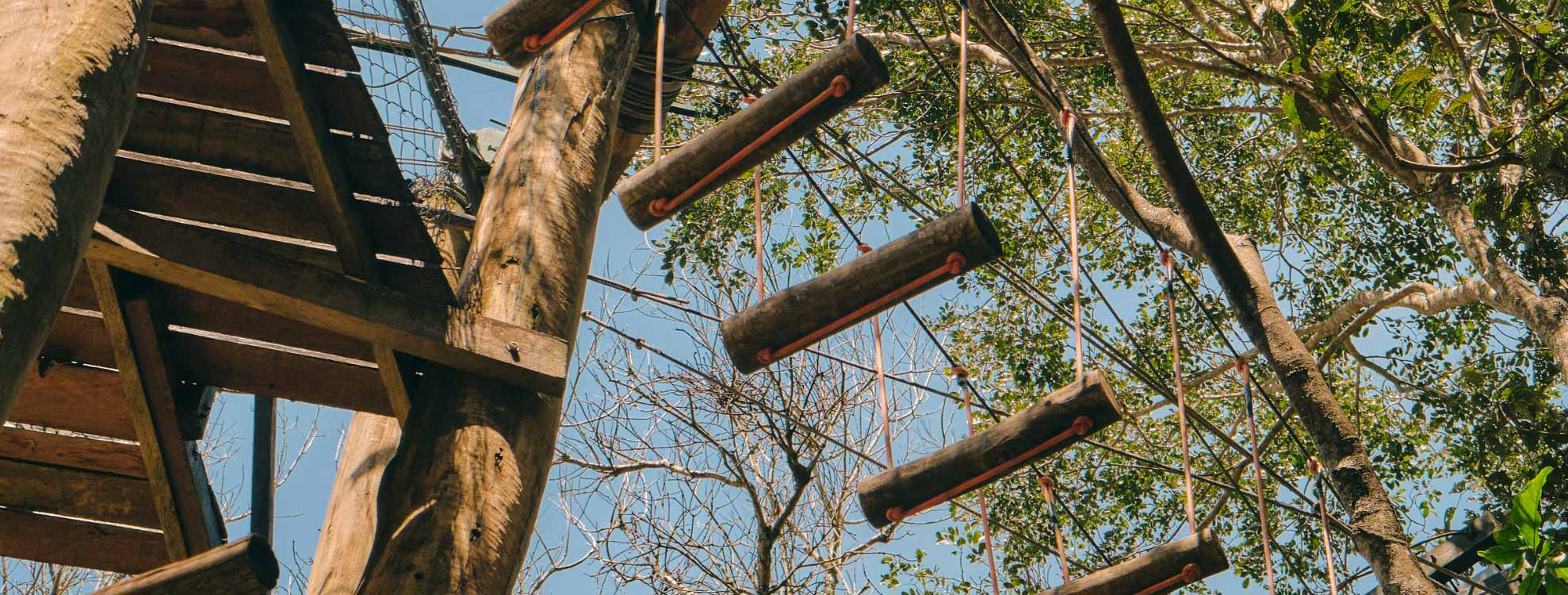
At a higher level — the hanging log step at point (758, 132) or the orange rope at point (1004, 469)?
the hanging log step at point (758, 132)

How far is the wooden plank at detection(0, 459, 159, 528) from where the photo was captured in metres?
3.80

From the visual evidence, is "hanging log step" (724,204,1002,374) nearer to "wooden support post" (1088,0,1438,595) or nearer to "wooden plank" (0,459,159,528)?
"wooden support post" (1088,0,1438,595)

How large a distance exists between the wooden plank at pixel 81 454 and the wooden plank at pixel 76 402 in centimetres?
9

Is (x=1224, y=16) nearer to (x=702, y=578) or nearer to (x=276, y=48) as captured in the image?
(x=702, y=578)

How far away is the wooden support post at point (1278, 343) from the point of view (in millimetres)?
4332

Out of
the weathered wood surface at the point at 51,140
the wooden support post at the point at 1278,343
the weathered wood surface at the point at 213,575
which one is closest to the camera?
the weathered wood surface at the point at 51,140

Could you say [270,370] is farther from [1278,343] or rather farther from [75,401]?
[1278,343]

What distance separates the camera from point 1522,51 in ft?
17.9

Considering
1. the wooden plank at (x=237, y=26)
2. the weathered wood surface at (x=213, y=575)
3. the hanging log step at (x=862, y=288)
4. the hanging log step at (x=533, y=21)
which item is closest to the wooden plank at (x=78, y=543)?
the weathered wood surface at (x=213, y=575)

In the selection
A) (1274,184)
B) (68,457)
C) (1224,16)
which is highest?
(1224,16)

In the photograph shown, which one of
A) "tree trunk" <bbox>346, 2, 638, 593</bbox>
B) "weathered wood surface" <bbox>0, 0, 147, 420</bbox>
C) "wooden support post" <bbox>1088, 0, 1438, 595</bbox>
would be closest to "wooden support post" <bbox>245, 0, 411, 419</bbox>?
"tree trunk" <bbox>346, 2, 638, 593</bbox>

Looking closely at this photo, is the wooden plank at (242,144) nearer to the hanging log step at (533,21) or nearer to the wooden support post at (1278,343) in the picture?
the hanging log step at (533,21)

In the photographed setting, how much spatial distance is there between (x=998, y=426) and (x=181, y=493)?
220cm

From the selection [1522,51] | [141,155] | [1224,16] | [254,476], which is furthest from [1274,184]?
[141,155]
